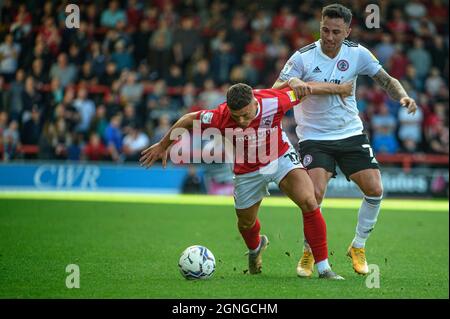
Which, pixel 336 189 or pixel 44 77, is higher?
pixel 44 77

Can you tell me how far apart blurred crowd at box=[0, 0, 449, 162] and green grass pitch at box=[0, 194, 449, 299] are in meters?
2.15

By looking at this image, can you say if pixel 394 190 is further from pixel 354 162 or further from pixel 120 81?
pixel 354 162

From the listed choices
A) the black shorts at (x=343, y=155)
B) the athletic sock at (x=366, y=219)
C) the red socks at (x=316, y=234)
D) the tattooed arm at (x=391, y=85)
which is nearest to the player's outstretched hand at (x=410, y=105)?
the tattooed arm at (x=391, y=85)

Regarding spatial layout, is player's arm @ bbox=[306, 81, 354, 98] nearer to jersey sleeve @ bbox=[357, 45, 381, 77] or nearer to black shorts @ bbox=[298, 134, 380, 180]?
jersey sleeve @ bbox=[357, 45, 381, 77]

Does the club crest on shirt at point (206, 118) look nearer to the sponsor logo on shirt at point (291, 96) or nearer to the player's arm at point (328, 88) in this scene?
the sponsor logo on shirt at point (291, 96)

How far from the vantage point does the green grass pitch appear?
23.6 ft

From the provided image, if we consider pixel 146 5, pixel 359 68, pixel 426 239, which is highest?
pixel 146 5

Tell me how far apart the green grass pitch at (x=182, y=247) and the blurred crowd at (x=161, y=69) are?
2.15 metres

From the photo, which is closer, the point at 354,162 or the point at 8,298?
the point at 8,298

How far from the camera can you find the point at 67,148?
19.9 metres

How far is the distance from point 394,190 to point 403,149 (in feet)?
3.75

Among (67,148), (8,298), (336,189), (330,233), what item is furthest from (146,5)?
(8,298)

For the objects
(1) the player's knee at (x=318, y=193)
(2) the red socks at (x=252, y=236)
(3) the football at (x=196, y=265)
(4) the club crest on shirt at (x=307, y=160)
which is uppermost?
(4) the club crest on shirt at (x=307, y=160)

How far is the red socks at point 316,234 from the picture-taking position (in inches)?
308
